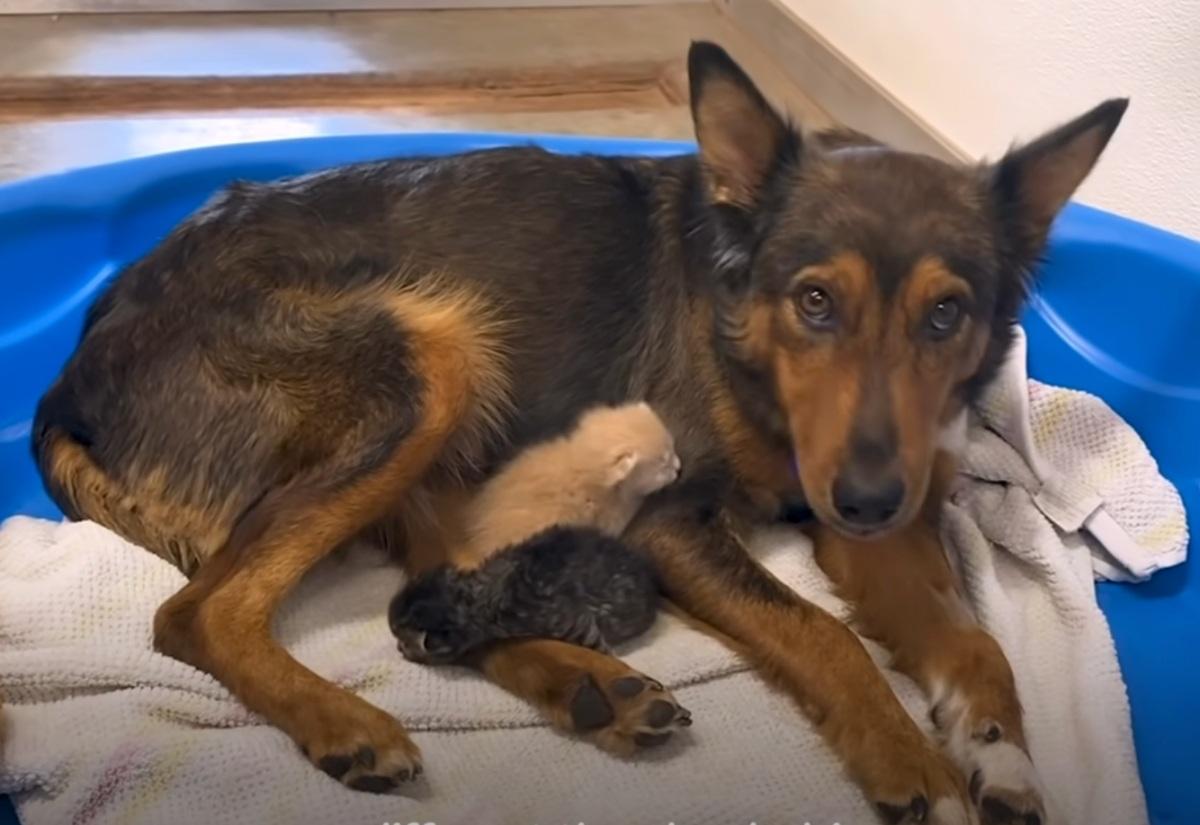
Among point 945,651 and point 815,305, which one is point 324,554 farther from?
point 945,651

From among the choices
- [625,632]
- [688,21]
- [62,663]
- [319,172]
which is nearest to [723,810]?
[625,632]

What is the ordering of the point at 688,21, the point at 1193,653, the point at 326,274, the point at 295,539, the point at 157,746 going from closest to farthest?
the point at 157,746 < the point at 295,539 < the point at 326,274 < the point at 1193,653 < the point at 688,21

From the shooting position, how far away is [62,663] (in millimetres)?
2541

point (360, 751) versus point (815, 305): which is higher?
point (815, 305)

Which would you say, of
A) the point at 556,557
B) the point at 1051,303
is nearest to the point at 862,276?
the point at 556,557

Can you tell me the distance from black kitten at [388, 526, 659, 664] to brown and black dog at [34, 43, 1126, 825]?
0.26ft

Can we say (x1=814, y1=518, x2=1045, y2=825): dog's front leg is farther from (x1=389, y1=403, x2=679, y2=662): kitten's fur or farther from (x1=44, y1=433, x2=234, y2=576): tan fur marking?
(x1=44, y1=433, x2=234, y2=576): tan fur marking

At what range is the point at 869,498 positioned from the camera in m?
2.36

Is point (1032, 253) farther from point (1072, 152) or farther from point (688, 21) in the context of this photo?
point (688, 21)

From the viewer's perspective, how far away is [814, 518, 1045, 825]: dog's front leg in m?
2.42

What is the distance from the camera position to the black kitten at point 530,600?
262cm

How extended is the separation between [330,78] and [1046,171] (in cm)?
392

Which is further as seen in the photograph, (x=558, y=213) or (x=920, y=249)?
(x=558, y=213)

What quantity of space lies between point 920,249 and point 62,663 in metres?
1.87
